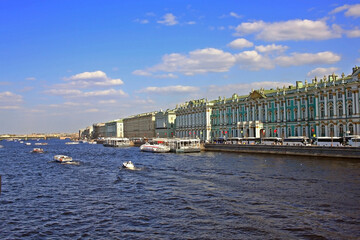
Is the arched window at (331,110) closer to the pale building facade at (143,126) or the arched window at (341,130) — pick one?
the arched window at (341,130)

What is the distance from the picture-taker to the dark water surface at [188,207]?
18.1 meters

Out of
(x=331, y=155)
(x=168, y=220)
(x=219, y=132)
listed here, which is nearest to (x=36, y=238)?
(x=168, y=220)

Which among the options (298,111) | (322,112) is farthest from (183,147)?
(322,112)

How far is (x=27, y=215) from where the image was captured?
22344 mm

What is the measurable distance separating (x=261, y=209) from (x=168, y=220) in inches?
221

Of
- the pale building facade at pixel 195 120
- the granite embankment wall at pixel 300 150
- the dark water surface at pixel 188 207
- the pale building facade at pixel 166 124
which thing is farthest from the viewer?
the pale building facade at pixel 166 124

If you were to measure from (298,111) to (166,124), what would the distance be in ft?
257

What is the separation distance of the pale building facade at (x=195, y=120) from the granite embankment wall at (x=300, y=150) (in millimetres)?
27078

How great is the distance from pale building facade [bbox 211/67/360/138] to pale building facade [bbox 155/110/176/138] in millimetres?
41656

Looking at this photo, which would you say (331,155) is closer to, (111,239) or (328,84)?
(328,84)

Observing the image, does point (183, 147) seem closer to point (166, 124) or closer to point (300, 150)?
point (300, 150)

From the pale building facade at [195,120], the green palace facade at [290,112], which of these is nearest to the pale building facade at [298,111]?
the green palace facade at [290,112]

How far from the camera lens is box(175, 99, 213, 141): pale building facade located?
10851cm

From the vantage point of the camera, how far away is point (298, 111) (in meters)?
76.0
